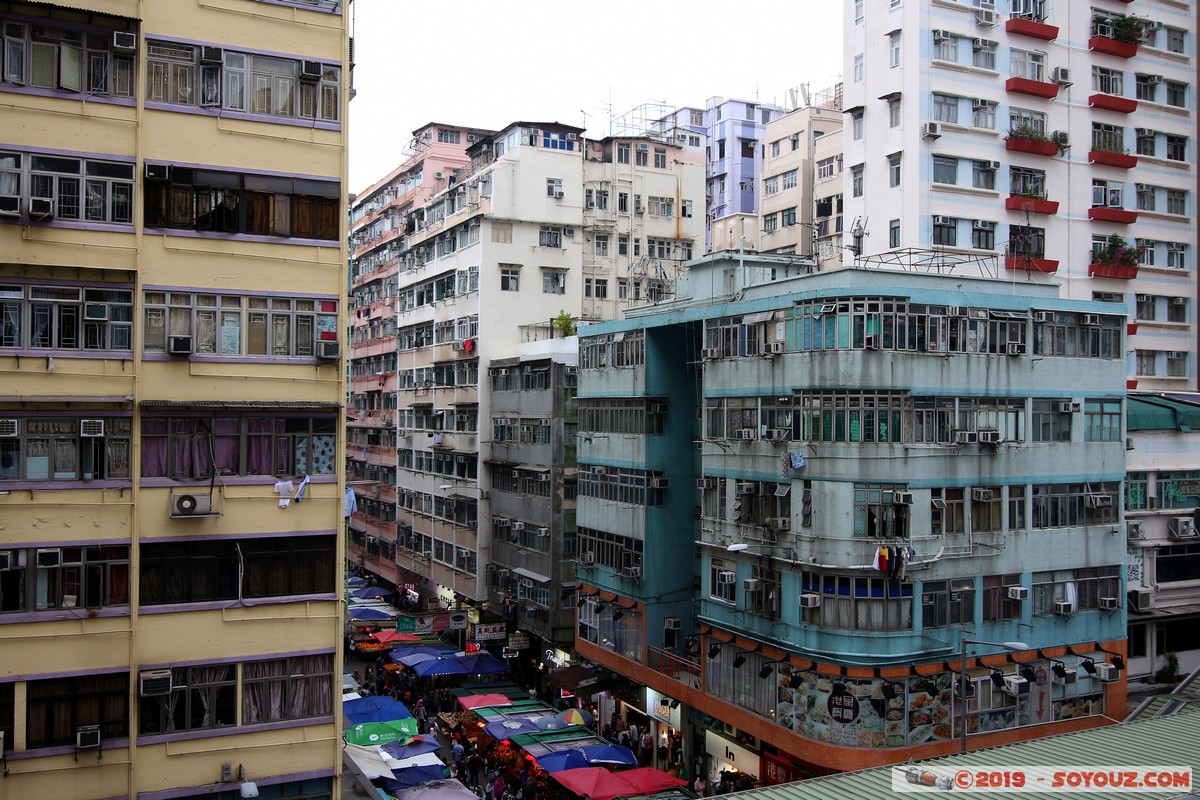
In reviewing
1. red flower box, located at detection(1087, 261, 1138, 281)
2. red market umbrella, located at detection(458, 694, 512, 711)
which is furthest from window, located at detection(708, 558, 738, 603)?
red flower box, located at detection(1087, 261, 1138, 281)

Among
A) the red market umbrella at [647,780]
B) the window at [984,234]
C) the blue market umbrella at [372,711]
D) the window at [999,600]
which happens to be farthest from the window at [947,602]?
the window at [984,234]

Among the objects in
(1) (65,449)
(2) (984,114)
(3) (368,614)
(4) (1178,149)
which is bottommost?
(3) (368,614)

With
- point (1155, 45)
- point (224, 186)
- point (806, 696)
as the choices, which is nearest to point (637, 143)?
point (1155, 45)

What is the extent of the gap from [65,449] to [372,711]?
1531cm

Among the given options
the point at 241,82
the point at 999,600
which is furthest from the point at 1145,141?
the point at 241,82

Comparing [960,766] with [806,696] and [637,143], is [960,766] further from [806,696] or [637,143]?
[637,143]

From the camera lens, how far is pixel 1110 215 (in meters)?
38.4

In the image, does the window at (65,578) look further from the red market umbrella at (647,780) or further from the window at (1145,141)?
the window at (1145,141)

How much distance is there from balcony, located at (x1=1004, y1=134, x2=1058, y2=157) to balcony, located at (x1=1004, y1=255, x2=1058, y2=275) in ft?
12.2

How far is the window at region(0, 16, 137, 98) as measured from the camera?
16.5m

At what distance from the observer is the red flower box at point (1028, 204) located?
36594 millimetres

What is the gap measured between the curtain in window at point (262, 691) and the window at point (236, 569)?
1.18m

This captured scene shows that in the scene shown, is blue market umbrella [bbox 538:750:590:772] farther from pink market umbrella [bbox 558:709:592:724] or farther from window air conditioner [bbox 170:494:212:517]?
window air conditioner [bbox 170:494:212:517]

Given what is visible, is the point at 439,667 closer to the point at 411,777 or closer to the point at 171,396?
the point at 411,777
